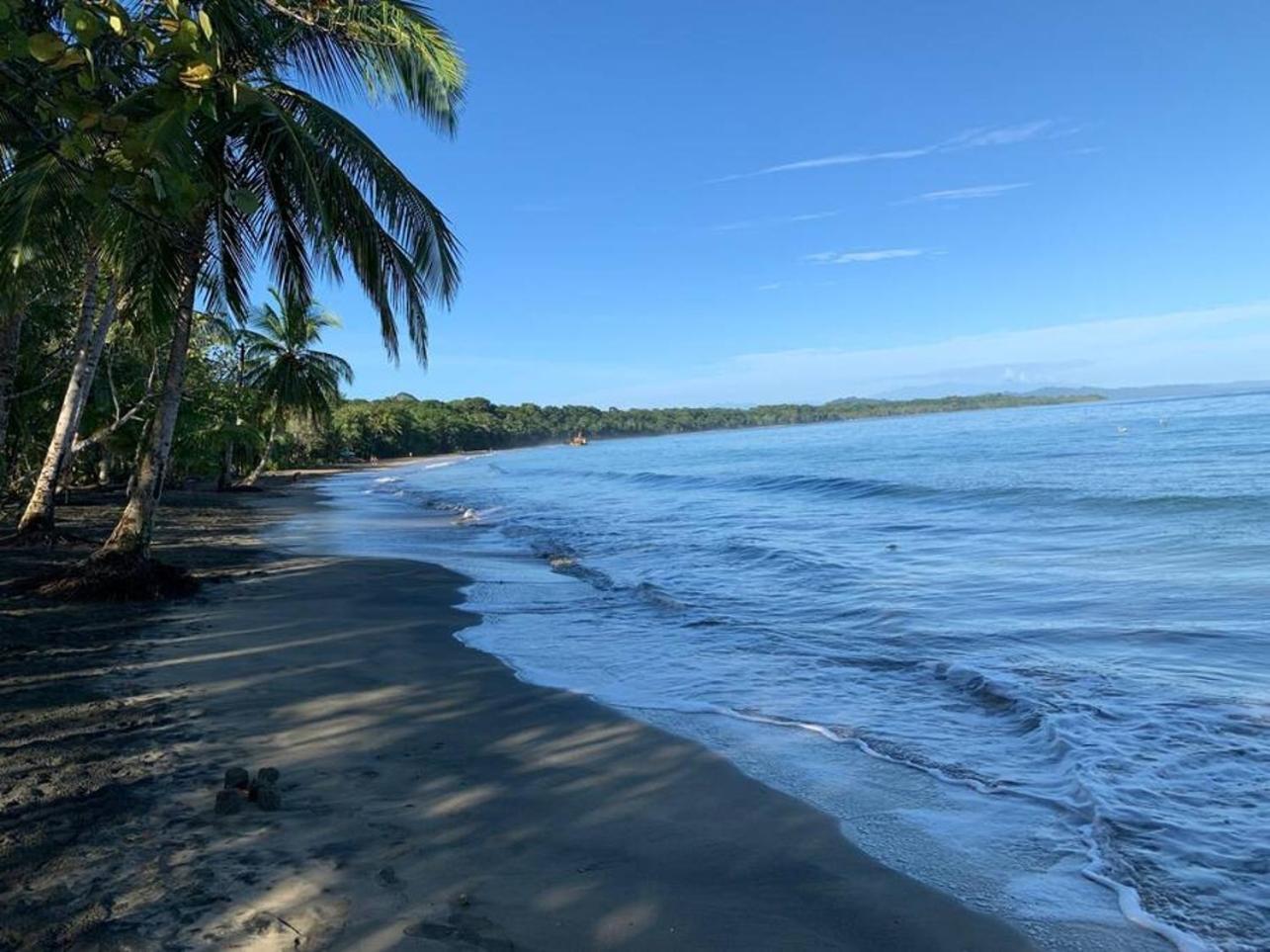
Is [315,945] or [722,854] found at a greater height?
[315,945]

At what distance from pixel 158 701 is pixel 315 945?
3.31m

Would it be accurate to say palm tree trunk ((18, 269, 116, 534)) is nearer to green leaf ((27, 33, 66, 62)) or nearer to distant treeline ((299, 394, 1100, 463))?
green leaf ((27, 33, 66, 62))

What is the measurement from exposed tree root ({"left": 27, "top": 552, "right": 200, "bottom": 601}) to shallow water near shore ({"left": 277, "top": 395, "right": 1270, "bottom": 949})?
12.1 ft

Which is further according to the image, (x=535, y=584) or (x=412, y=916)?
(x=535, y=584)

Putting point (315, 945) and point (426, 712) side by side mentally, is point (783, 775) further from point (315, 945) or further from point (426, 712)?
point (315, 945)

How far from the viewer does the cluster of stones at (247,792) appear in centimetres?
377

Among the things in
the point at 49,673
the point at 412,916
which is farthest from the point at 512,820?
the point at 49,673

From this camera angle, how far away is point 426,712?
561cm

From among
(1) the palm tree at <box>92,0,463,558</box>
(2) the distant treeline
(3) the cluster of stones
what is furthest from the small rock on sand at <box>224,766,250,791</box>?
(2) the distant treeline

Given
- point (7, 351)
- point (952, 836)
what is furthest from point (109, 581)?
point (952, 836)

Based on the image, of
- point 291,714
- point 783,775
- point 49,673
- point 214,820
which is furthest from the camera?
point 49,673

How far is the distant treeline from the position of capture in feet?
248

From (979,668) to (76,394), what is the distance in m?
12.0

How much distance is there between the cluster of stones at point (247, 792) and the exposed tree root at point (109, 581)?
5.76m
